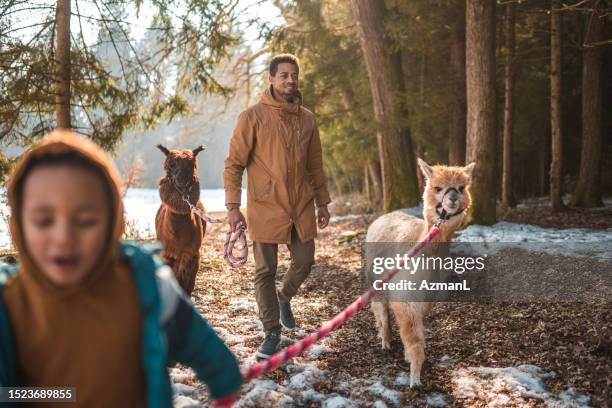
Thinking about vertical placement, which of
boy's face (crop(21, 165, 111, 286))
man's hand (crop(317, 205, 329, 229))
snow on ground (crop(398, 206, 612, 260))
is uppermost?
boy's face (crop(21, 165, 111, 286))

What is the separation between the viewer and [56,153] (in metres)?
1.11

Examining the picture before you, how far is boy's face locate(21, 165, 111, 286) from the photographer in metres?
1.10

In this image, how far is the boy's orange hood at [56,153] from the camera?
1108 mm

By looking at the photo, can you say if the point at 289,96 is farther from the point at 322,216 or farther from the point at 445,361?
the point at 445,361

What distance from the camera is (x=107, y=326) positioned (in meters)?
1.17

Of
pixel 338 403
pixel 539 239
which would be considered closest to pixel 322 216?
pixel 338 403

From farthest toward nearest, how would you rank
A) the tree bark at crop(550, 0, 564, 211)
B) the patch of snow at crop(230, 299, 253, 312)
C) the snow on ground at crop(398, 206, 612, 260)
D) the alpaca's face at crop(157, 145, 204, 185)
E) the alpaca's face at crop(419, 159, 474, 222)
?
the tree bark at crop(550, 0, 564, 211) < the snow on ground at crop(398, 206, 612, 260) < the patch of snow at crop(230, 299, 253, 312) < the alpaca's face at crop(157, 145, 204, 185) < the alpaca's face at crop(419, 159, 474, 222)

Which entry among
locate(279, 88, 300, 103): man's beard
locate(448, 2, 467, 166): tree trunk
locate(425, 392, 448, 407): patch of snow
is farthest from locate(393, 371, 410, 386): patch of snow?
locate(448, 2, 467, 166): tree trunk

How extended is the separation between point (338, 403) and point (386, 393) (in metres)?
0.42

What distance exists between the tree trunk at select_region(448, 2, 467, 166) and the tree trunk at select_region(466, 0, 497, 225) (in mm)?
3551

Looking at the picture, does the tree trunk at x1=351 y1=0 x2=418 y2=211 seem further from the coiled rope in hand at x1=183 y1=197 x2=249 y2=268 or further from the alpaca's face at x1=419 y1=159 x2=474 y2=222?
the coiled rope in hand at x1=183 y1=197 x2=249 y2=268

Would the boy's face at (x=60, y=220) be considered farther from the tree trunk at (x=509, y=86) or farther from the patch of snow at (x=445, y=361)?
the tree trunk at (x=509, y=86)

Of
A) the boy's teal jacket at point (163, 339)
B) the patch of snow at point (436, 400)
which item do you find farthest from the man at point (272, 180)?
the boy's teal jacket at point (163, 339)

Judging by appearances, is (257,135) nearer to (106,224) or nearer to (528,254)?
(106,224)
